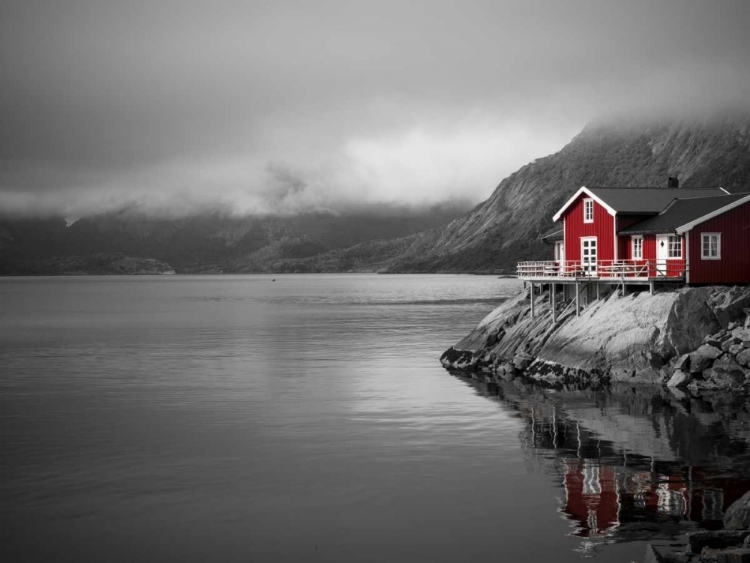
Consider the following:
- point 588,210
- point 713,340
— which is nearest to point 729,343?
point 713,340

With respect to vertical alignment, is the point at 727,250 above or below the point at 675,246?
below

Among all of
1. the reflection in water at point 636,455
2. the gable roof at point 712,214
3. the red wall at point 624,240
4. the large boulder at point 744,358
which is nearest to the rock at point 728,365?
the large boulder at point 744,358

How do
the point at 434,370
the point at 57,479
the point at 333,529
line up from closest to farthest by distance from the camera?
the point at 333,529 → the point at 57,479 → the point at 434,370

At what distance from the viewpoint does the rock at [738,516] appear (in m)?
21.6

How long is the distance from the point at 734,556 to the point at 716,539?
1.98 meters

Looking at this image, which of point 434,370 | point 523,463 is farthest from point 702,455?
point 434,370

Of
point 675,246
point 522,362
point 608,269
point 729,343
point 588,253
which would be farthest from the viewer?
point 588,253

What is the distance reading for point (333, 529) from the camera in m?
24.4

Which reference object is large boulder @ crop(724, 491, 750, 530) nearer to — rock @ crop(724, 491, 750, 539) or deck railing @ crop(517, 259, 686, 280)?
rock @ crop(724, 491, 750, 539)

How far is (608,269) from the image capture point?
56.0 m

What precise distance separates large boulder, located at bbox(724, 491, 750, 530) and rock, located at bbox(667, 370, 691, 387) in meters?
23.0

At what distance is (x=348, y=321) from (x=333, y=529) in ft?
299

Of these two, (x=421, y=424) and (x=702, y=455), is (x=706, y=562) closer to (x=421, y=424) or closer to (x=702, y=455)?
(x=702, y=455)

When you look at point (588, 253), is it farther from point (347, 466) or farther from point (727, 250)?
point (347, 466)
